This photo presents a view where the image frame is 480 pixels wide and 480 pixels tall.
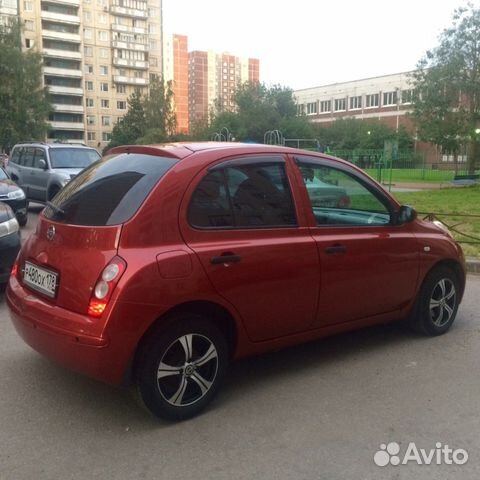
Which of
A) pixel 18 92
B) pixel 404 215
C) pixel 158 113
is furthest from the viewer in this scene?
pixel 158 113

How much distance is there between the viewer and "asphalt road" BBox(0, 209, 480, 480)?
307 centimetres

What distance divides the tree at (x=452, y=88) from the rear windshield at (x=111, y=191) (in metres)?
27.6

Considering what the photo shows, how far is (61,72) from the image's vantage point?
88312 mm

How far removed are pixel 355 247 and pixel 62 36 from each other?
309 feet

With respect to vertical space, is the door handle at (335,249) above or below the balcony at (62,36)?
below

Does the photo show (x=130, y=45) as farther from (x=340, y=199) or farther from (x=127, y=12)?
(x=340, y=199)

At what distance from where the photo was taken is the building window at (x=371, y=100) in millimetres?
89656

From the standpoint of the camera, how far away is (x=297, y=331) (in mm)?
4145

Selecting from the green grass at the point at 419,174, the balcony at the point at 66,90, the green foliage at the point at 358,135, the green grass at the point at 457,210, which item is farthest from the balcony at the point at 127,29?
the green grass at the point at 457,210

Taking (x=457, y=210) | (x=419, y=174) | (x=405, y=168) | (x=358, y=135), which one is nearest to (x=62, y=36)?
(x=358, y=135)

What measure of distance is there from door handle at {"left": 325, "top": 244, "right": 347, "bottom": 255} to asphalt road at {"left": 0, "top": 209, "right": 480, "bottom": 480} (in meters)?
0.94

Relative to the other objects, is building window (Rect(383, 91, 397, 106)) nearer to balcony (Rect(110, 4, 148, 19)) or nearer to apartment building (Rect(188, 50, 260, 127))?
balcony (Rect(110, 4, 148, 19))

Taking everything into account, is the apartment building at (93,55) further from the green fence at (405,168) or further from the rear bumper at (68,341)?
the rear bumper at (68,341)

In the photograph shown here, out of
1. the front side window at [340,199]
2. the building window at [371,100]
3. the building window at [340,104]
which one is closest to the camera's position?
the front side window at [340,199]
